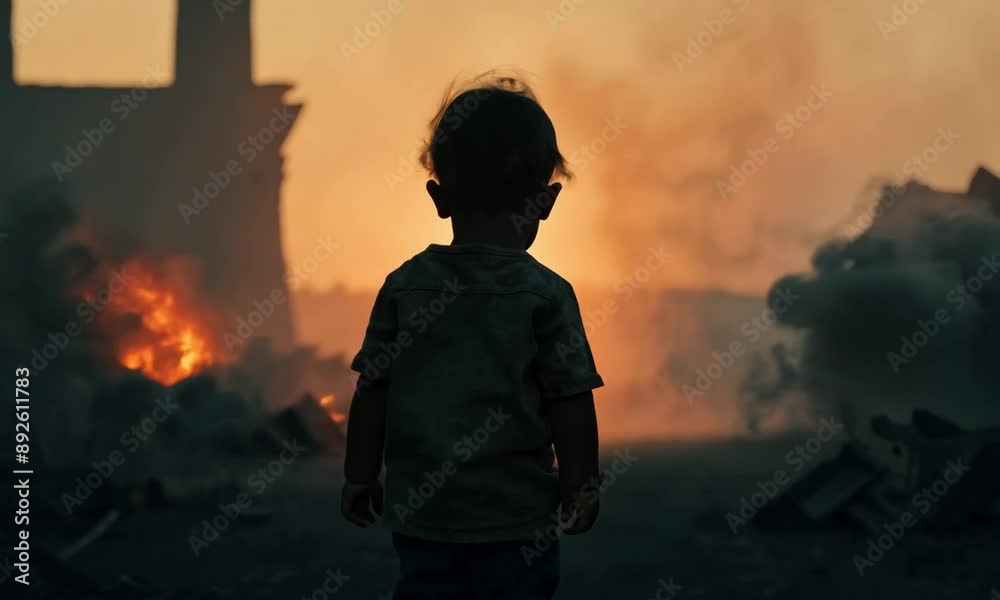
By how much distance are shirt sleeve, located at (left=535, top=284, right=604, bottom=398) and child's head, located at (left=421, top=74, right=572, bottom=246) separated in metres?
0.19

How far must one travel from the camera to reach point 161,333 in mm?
4418

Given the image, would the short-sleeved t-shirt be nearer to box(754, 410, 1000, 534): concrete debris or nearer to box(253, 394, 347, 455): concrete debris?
box(754, 410, 1000, 534): concrete debris

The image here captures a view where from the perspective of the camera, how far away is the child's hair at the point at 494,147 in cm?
195

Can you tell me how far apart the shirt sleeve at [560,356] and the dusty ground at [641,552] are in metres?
1.57

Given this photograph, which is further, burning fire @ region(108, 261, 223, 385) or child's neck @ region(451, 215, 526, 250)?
burning fire @ region(108, 261, 223, 385)

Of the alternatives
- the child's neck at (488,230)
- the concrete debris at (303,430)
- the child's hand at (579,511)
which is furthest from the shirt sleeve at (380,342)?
the concrete debris at (303,430)

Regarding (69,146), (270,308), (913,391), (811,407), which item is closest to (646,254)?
(811,407)

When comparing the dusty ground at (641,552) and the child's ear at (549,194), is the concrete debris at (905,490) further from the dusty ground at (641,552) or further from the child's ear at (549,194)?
the child's ear at (549,194)

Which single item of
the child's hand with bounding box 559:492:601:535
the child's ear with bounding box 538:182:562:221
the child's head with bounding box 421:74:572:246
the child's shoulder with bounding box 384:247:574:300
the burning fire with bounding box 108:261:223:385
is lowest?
the burning fire with bounding box 108:261:223:385

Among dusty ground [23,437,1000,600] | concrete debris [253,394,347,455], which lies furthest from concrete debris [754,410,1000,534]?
concrete debris [253,394,347,455]

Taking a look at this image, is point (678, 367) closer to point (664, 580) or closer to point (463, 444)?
point (664, 580)

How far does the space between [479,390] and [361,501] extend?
1.09 ft

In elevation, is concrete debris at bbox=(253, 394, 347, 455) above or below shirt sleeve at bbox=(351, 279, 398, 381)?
below

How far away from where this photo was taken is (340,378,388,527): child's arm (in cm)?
203
